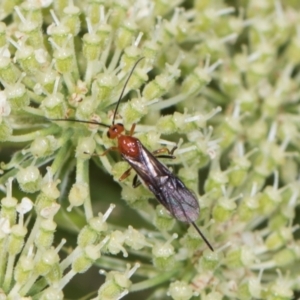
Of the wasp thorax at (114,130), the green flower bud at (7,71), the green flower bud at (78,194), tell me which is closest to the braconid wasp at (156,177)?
the wasp thorax at (114,130)

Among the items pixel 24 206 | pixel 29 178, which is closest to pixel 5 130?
pixel 29 178

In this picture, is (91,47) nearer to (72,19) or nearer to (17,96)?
(72,19)

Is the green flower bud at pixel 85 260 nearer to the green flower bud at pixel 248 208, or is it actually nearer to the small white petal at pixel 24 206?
the small white petal at pixel 24 206

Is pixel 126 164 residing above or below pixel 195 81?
below

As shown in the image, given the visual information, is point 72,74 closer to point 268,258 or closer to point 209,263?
point 209,263

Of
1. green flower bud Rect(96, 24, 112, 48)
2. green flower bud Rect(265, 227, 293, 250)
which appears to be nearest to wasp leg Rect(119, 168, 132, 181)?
green flower bud Rect(96, 24, 112, 48)
